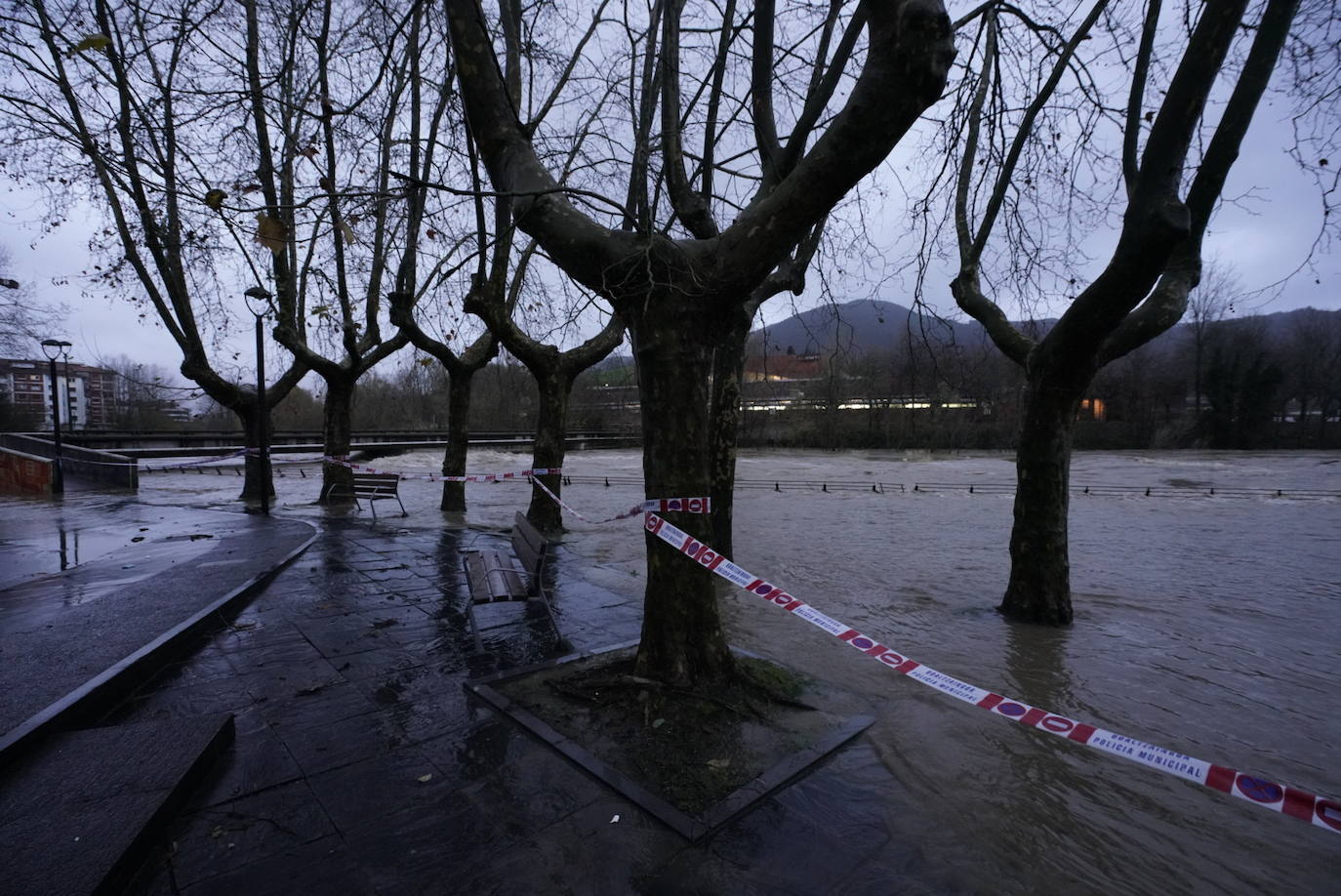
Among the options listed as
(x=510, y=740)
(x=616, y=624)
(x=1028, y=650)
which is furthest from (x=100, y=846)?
(x=1028, y=650)

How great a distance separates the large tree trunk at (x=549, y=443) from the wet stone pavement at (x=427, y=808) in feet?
19.9

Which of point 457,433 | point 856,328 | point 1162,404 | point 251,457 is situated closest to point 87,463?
point 251,457

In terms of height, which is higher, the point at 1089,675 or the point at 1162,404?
the point at 1162,404

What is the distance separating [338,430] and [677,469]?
11995 mm

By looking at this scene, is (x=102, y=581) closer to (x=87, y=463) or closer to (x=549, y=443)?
(x=549, y=443)

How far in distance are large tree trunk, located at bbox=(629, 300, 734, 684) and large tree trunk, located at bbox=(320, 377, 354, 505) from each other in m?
11.4

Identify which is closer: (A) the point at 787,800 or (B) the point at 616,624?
(A) the point at 787,800

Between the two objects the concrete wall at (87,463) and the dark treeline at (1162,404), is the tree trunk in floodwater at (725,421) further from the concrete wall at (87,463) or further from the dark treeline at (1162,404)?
the dark treeline at (1162,404)

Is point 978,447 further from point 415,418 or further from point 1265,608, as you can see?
point 415,418

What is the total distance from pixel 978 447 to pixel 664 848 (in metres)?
56.7

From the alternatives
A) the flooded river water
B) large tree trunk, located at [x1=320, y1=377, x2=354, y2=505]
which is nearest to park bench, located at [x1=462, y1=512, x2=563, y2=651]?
the flooded river water

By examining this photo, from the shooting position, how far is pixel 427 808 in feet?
9.02

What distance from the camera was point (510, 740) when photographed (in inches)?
131

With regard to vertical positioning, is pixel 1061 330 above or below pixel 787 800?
above
